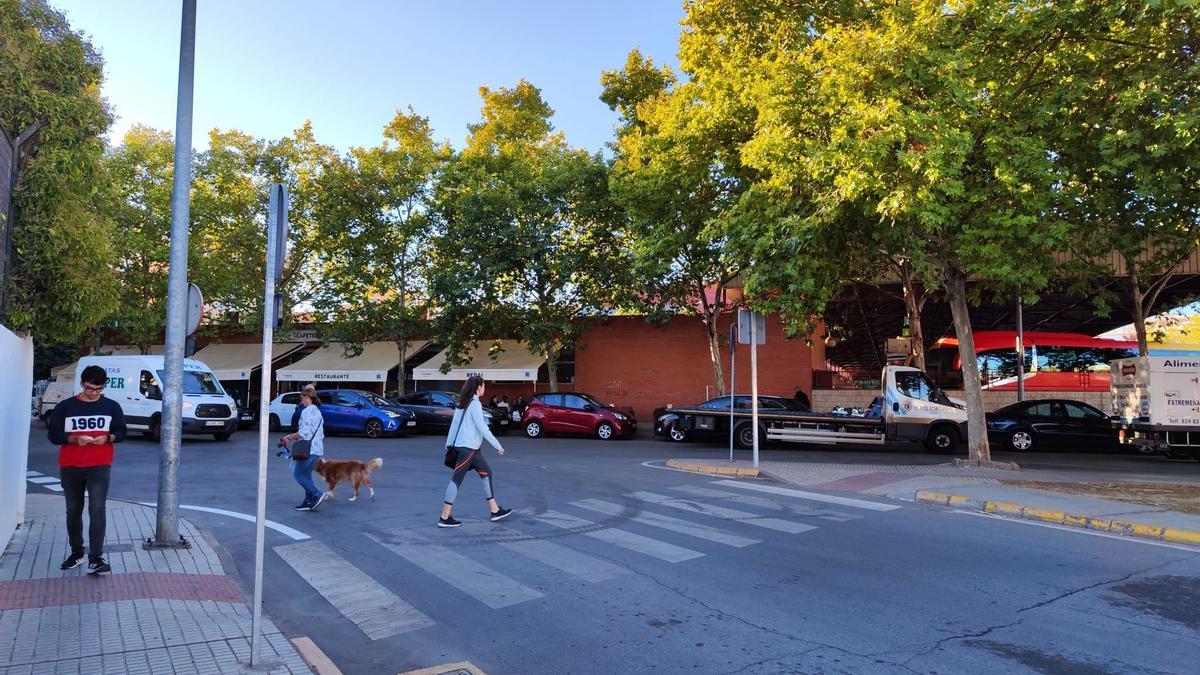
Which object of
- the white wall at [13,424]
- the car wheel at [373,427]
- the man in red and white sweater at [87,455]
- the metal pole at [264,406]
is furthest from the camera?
the car wheel at [373,427]

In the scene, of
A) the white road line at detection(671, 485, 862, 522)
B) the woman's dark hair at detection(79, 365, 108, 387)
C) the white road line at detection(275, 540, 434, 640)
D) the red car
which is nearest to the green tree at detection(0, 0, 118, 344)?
the woman's dark hair at detection(79, 365, 108, 387)

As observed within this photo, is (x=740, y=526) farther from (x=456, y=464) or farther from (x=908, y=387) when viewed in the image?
(x=908, y=387)

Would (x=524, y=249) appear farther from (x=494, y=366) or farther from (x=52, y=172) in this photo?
(x=52, y=172)

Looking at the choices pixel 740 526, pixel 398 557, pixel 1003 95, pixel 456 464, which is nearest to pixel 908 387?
pixel 1003 95

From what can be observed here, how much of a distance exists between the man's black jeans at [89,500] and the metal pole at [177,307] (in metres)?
0.97

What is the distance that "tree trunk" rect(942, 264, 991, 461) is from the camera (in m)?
15.3

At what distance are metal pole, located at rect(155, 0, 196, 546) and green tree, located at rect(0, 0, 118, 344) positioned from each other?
2074 millimetres

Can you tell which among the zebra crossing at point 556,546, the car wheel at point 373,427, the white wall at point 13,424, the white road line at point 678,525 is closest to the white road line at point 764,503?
the zebra crossing at point 556,546

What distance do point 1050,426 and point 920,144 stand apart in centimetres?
1117

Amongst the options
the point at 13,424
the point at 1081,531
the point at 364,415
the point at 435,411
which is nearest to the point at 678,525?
the point at 1081,531

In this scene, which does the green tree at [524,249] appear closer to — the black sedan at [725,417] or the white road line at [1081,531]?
the black sedan at [725,417]

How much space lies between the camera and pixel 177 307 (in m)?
6.96

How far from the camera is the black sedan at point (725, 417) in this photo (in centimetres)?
1959

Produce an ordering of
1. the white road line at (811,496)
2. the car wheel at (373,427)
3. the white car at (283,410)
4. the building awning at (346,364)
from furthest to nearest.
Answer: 1. the building awning at (346,364)
2. the white car at (283,410)
3. the car wheel at (373,427)
4. the white road line at (811,496)
